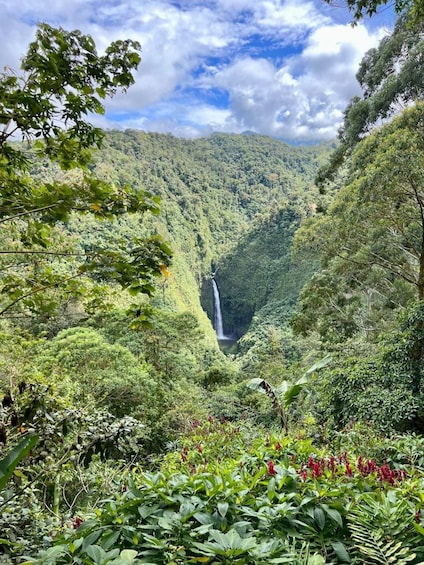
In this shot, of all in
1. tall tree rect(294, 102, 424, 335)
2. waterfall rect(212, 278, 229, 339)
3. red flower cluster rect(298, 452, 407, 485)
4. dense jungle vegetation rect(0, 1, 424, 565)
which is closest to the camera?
dense jungle vegetation rect(0, 1, 424, 565)

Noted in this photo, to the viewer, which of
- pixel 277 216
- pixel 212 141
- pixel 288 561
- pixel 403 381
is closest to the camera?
pixel 288 561

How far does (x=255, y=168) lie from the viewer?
10581cm

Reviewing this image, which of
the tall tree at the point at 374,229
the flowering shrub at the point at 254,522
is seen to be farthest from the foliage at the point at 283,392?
the tall tree at the point at 374,229

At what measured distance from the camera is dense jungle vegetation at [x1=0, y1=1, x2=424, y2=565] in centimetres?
128

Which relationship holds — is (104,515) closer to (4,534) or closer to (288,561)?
(288,561)

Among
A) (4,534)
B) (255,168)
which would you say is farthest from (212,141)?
(4,534)

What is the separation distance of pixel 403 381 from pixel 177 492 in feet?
15.9

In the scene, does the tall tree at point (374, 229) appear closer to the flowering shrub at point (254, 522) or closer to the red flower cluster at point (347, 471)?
the red flower cluster at point (347, 471)

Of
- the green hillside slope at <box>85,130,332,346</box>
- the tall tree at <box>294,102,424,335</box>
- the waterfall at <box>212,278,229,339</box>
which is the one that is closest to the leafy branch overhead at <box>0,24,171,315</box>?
the tall tree at <box>294,102,424,335</box>

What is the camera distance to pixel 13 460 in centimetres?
117

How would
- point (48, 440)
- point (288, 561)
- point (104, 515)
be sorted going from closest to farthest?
point (288, 561) < point (104, 515) < point (48, 440)

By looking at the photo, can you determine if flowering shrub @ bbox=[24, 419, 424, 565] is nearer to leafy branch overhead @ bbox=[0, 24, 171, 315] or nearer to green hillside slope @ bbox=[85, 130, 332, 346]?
leafy branch overhead @ bbox=[0, 24, 171, 315]

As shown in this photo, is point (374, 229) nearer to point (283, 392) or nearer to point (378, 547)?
point (283, 392)

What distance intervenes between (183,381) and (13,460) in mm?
13979
